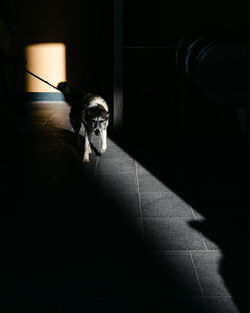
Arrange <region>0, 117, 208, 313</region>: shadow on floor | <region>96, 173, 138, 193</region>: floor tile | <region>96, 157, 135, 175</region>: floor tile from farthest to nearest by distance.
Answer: <region>96, 157, 135, 175</region>: floor tile < <region>96, 173, 138, 193</region>: floor tile < <region>0, 117, 208, 313</region>: shadow on floor

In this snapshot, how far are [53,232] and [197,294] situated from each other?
4.64ft

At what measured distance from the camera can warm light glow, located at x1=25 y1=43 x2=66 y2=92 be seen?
10.1 m

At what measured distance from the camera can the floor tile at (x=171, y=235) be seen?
3512mm

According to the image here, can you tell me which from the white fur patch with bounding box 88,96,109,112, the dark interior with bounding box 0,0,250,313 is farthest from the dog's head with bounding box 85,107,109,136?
the dark interior with bounding box 0,0,250,313

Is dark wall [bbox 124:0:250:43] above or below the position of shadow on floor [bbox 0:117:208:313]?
above

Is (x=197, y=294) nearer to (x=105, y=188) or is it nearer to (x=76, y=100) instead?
(x=105, y=188)

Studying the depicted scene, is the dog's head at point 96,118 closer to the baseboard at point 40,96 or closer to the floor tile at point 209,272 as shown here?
the floor tile at point 209,272

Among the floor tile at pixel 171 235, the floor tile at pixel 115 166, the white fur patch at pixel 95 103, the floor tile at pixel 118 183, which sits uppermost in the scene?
the white fur patch at pixel 95 103

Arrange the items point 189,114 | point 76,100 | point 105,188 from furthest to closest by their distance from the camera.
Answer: point 189,114 < point 76,100 < point 105,188

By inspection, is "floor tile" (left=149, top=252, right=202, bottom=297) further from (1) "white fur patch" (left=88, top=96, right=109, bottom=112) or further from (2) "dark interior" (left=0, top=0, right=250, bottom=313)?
(1) "white fur patch" (left=88, top=96, right=109, bottom=112)

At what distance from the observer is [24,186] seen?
4973mm

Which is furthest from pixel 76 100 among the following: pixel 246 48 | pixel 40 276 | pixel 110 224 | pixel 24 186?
pixel 40 276

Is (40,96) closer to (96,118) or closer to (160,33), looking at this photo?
(160,33)

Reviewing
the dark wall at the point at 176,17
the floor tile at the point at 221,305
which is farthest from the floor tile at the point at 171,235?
the dark wall at the point at 176,17
